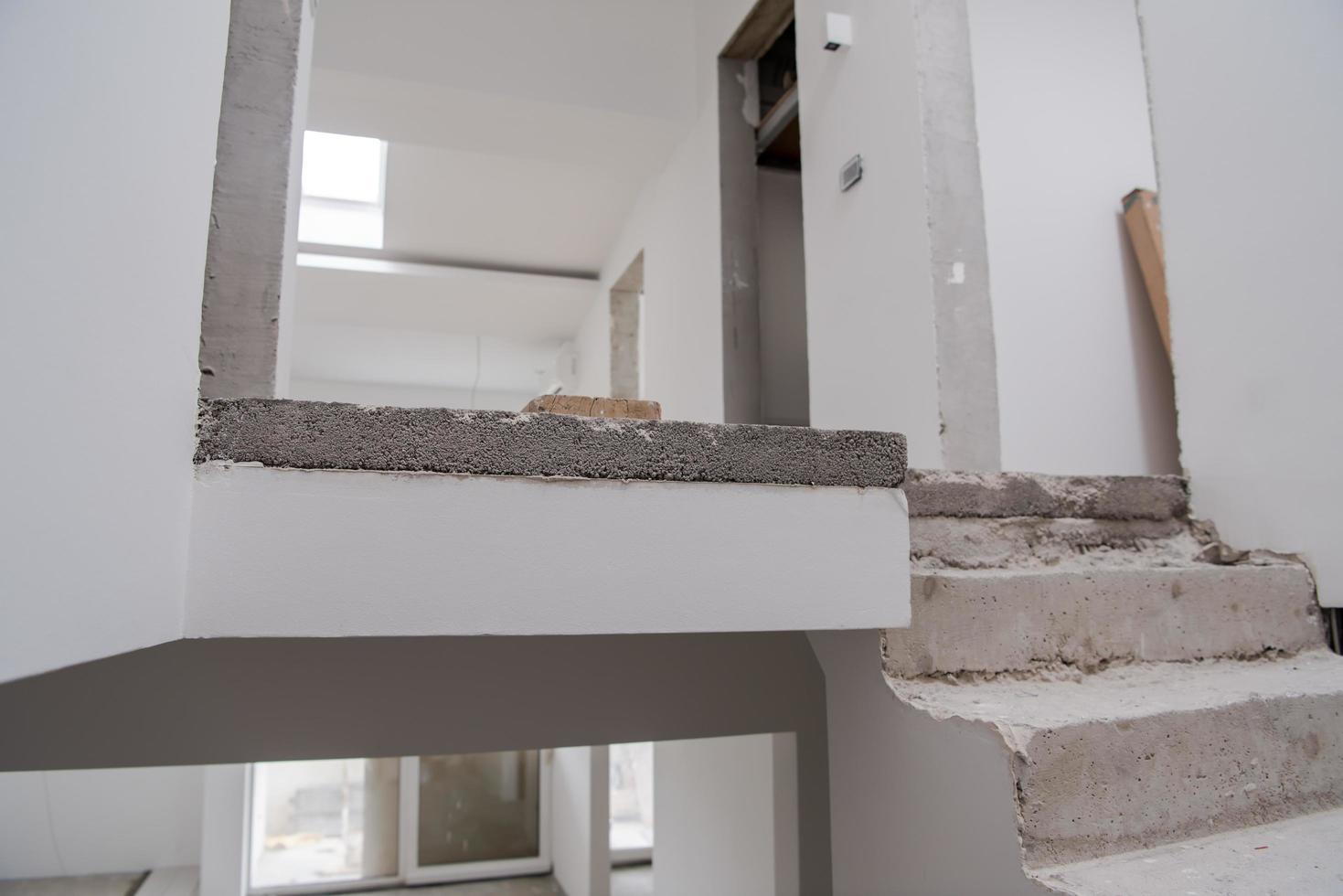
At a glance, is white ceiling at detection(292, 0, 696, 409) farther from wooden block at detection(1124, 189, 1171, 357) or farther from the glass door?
the glass door

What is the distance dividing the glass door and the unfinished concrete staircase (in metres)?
7.01

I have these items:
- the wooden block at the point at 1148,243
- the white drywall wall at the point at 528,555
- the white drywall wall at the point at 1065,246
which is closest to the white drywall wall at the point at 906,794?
the white drywall wall at the point at 528,555

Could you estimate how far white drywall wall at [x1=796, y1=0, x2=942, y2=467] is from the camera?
8.14 feet

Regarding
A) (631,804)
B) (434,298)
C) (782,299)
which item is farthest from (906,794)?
(631,804)

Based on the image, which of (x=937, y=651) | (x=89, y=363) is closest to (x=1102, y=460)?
(x=937, y=651)

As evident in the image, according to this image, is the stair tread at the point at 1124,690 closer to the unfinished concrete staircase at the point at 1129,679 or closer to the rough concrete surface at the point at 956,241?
the unfinished concrete staircase at the point at 1129,679

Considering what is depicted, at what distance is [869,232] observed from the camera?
276 cm

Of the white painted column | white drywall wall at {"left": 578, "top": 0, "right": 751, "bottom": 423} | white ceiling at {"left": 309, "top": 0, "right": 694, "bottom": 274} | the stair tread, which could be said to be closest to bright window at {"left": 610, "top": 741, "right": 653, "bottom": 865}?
the white painted column

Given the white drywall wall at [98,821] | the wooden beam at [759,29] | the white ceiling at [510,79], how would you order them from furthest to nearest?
the white drywall wall at [98,821] → the white ceiling at [510,79] → the wooden beam at [759,29]

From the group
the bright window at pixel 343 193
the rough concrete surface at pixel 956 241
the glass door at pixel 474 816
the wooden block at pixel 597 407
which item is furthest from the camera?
the glass door at pixel 474 816

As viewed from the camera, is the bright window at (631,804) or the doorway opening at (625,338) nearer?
the doorway opening at (625,338)

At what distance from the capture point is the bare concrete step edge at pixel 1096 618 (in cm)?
139

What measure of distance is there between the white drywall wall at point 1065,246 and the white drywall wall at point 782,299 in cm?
128

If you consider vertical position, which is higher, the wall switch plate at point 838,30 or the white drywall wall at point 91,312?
the wall switch plate at point 838,30
